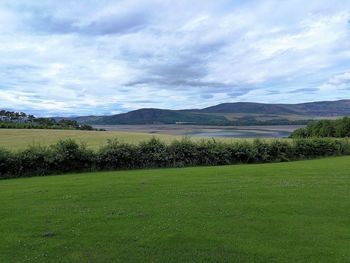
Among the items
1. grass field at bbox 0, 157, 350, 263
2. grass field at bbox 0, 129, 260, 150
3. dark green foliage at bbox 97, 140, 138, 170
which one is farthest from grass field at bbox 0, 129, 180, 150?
grass field at bbox 0, 157, 350, 263

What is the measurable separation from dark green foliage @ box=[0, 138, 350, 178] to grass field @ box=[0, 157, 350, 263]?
11969 mm

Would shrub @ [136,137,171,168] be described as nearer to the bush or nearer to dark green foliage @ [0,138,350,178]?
dark green foliage @ [0,138,350,178]

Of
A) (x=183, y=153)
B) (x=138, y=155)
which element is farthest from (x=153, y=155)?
(x=183, y=153)

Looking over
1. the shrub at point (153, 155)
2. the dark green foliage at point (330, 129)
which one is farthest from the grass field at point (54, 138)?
the dark green foliage at point (330, 129)

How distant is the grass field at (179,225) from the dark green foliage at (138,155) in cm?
1197

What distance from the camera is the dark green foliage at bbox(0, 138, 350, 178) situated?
25578mm

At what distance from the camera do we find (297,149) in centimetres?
3606

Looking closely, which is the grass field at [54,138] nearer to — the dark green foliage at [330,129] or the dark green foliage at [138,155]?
the dark green foliage at [138,155]

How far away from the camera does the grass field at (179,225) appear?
697 cm

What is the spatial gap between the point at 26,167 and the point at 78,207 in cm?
1640

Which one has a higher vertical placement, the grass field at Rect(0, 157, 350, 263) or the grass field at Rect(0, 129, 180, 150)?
the grass field at Rect(0, 129, 180, 150)

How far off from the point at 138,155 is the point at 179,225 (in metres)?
20.0

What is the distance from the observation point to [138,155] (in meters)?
28.5

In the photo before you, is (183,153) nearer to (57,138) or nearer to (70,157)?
(70,157)
